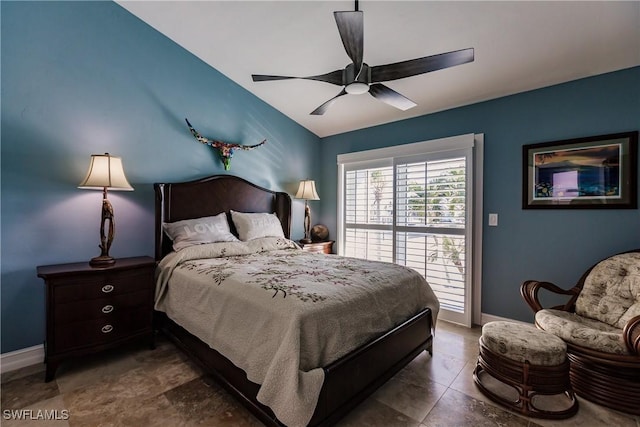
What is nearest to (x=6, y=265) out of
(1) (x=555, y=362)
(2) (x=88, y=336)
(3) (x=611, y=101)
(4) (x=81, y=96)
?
(2) (x=88, y=336)

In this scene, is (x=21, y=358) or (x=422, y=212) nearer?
(x=21, y=358)

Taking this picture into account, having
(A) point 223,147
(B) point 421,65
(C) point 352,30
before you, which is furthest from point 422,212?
(A) point 223,147

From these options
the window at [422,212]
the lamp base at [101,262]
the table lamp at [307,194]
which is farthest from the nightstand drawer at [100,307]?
the window at [422,212]

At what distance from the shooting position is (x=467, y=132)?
3330mm

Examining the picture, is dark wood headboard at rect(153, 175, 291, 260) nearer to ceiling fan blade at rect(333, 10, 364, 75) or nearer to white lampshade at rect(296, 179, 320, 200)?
white lampshade at rect(296, 179, 320, 200)

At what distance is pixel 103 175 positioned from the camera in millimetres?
2354

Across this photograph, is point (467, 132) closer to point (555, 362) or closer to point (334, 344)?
point (555, 362)

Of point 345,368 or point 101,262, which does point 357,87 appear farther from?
point 101,262

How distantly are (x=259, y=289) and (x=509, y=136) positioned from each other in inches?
118

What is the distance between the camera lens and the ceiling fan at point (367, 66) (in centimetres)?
170

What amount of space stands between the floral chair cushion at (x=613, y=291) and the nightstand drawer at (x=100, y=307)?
3.66m

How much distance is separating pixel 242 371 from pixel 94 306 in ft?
4.56

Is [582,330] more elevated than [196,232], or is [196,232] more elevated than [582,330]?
[196,232]

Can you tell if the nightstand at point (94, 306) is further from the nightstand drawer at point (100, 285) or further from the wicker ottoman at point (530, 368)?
the wicker ottoman at point (530, 368)
